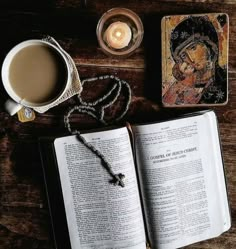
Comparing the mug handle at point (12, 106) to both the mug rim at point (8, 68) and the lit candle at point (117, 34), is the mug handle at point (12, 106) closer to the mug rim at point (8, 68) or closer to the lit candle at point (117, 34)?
the mug rim at point (8, 68)

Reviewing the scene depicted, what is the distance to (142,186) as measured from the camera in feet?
3.09

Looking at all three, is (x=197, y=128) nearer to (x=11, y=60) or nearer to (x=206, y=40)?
(x=206, y=40)

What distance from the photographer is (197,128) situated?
0.93 meters

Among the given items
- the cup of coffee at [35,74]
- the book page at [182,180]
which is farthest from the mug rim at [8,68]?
the book page at [182,180]

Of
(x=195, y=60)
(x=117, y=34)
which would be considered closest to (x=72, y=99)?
(x=117, y=34)

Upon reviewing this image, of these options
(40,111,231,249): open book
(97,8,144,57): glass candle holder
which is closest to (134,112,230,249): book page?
(40,111,231,249): open book

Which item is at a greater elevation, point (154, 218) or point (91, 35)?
point (91, 35)

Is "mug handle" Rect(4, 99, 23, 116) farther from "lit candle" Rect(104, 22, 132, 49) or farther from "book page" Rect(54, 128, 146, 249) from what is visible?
"lit candle" Rect(104, 22, 132, 49)

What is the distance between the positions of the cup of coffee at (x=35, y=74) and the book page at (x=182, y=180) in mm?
179

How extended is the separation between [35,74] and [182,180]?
36cm

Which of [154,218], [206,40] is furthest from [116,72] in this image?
[154,218]

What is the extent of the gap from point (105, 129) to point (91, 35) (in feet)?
0.64

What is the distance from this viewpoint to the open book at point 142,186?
0.92 metres

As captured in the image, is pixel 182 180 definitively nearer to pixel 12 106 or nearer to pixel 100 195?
pixel 100 195
